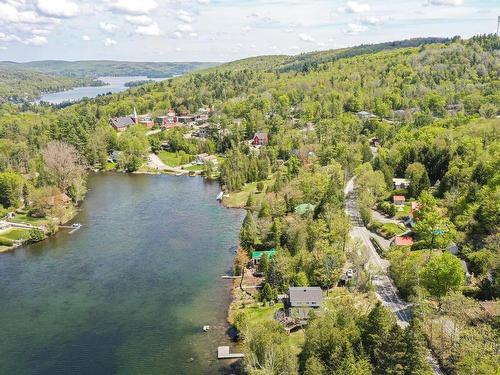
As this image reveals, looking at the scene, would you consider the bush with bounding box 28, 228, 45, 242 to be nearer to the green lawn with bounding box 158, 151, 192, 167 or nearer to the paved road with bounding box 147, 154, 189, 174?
the paved road with bounding box 147, 154, 189, 174

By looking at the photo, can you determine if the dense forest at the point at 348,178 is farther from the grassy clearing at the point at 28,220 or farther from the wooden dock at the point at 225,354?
the grassy clearing at the point at 28,220

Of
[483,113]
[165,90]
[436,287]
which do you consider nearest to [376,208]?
[436,287]

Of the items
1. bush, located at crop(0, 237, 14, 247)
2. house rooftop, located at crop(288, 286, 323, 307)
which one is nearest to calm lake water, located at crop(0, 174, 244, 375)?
bush, located at crop(0, 237, 14, 247)

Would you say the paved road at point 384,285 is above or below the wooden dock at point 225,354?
above

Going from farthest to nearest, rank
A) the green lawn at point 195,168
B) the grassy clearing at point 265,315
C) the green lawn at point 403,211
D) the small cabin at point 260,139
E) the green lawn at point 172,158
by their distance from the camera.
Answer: the small cabin at point 260,139, the green lawn at point 172,158, the green lawn at point 195,168, the green lawn at point 403,211, the grassy clearing at point 265,315

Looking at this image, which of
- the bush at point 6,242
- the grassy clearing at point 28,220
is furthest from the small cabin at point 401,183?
the bush at point 6,242

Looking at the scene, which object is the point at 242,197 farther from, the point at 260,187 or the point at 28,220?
the point at 28,220

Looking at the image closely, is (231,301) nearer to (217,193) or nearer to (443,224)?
(443,224)
